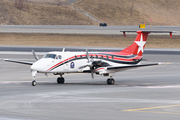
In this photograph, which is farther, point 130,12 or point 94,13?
point 130,12

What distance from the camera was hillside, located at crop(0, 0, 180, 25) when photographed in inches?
6201

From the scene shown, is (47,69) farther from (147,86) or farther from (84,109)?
(84,109)

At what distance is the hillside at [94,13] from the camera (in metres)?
158

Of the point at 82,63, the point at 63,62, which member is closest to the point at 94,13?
the point at 82,63

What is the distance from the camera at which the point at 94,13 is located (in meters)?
174

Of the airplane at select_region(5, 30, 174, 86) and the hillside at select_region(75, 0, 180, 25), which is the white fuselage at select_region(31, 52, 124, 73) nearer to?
the airplane at select_region(5, 30, 174, 86)

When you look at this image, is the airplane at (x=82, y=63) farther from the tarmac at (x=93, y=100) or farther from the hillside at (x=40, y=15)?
the hillside at (x=40, y=15)

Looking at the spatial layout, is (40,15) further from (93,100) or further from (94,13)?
(93,100)

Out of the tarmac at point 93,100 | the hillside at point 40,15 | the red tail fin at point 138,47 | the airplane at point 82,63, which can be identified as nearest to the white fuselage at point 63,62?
the airplane at point 82,63

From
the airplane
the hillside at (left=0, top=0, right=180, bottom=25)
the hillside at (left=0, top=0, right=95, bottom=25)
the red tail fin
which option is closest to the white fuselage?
the airplane

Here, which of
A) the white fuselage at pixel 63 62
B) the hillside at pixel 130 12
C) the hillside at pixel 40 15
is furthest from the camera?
the hillside at pixel 130 12

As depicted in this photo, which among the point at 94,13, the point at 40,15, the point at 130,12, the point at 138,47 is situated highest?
the point at 130,12

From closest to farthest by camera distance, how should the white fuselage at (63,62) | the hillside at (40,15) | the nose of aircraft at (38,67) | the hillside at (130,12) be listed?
1. the nose of aircraft at (38,67)
2. the white fuselage at (63,62)
3. the hillside at (40,15)
4. the hillside at (130,12)

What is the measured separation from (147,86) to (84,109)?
10909 millimetres
